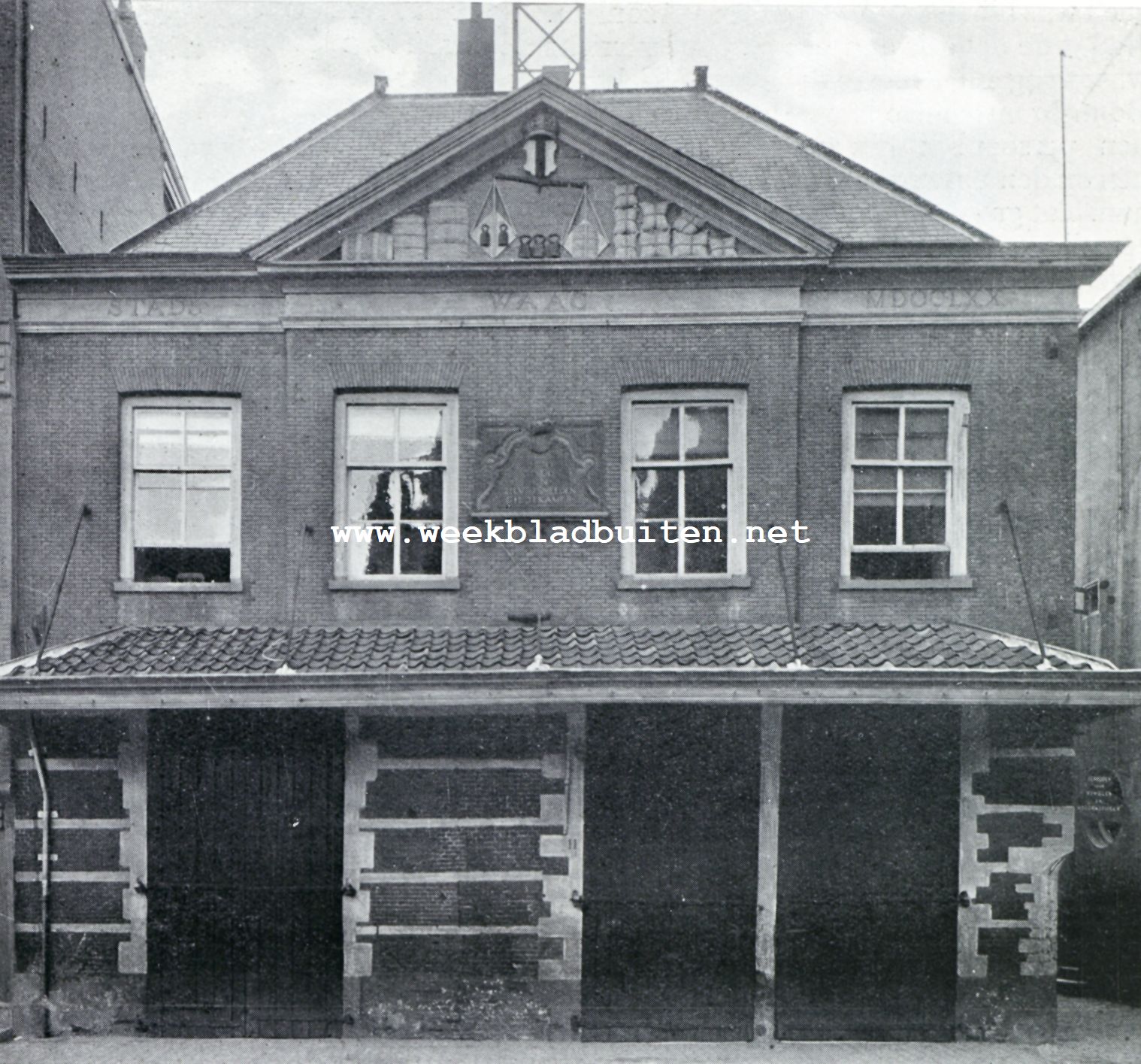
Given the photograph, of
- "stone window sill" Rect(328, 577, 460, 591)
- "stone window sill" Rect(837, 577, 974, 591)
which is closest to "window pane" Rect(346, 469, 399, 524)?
"stone window sill" Rect(328, 577, 460, 591)

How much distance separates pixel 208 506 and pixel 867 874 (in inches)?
304

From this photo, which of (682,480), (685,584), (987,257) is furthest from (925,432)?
(685,584)

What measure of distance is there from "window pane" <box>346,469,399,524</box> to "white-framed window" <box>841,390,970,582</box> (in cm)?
481

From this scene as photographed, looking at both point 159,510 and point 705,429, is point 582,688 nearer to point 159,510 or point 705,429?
point 705,429

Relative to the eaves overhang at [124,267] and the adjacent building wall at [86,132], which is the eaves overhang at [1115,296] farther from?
the adjacent building wall at [86,132]

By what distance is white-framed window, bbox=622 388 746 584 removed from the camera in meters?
13.5

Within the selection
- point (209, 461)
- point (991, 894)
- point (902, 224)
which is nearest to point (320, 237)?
point (209, 461)

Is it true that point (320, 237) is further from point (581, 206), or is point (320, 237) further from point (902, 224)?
point (902, 224)

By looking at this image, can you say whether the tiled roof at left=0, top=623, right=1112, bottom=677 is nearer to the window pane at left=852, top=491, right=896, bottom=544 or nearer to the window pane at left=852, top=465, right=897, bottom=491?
the window pane at left=852, top=491, right=896, bottom=544

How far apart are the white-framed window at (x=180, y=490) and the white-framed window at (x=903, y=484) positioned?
654 cm

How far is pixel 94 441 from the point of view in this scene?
13633mm

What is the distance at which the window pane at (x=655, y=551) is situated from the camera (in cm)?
1355

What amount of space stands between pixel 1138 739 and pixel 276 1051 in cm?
1070

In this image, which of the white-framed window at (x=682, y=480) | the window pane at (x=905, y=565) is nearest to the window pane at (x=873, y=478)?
the window pane at (x=905, y=565)
